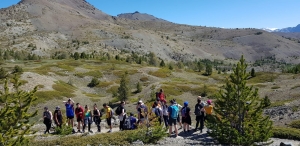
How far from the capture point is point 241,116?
63.7 feet

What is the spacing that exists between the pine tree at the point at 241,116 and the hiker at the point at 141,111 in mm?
6149

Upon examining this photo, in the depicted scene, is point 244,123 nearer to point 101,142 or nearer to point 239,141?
point 239,141

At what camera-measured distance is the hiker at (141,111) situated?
23094 mm

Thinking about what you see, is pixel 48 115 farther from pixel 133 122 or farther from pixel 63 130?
pixel 133 122

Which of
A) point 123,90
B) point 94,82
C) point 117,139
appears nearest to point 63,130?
point 117,139

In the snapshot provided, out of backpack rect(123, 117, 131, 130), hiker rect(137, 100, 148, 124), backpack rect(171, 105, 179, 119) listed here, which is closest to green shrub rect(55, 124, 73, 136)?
backpack rect(123, 117, 131, 130)

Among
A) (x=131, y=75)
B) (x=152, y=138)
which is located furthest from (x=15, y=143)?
(x=131, y=75)

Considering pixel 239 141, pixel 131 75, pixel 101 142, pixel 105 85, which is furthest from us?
pixel 131 75

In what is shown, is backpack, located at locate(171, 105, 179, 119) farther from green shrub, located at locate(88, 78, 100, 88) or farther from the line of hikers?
green shrub, located at locate(88, 78, 100, 88)

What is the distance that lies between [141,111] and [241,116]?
833 centimetres

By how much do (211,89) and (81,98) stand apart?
28.0 meters

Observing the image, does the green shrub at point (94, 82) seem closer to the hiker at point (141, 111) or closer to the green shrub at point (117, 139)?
the hiker at point (141, 111)

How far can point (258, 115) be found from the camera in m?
18.6

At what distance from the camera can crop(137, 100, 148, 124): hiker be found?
23094mm
